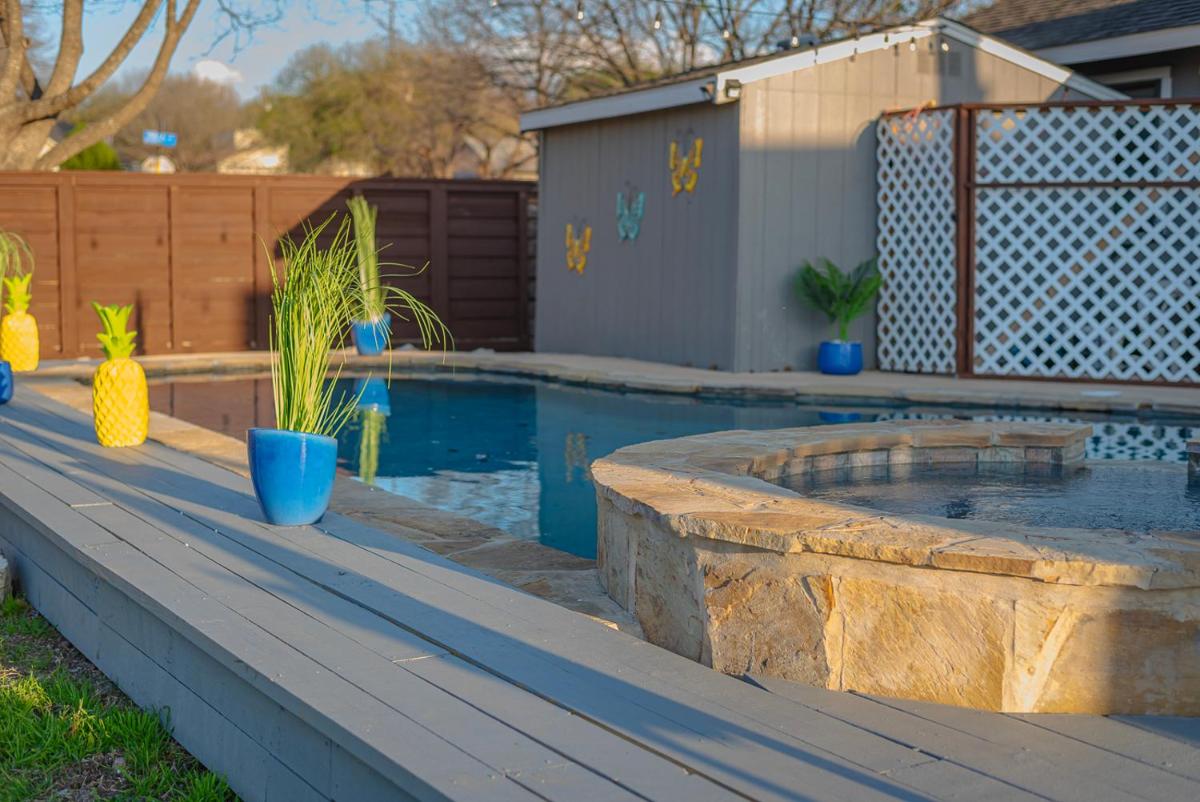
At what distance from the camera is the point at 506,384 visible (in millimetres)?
11008

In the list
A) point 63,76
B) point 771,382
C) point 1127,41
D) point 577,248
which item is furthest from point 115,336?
point 63,76

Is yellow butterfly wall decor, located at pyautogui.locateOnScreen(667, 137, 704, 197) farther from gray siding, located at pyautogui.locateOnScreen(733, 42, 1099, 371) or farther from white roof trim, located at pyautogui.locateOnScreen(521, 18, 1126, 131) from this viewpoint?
gray siding, located at pyautogui.locateOnScreen(733, 42, 1099, 371)

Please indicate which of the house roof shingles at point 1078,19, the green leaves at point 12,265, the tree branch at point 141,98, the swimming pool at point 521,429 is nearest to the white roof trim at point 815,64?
the house roof shingles at point 1078,19

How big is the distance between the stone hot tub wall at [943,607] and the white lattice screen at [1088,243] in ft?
24.5

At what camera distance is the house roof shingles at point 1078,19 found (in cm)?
1140

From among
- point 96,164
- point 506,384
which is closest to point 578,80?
point 96,164

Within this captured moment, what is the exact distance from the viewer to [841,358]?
10.6m

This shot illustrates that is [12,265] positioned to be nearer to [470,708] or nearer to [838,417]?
[838,417]

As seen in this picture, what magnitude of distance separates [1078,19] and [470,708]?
12.1 m

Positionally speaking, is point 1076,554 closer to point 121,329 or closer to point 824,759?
point 824,759

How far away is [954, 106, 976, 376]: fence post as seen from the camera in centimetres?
1040

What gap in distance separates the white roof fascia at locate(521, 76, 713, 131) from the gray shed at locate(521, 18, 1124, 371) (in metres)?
0.02

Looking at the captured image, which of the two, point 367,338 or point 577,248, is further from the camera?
point 577,248

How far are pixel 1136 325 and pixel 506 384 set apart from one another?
4934 mm
